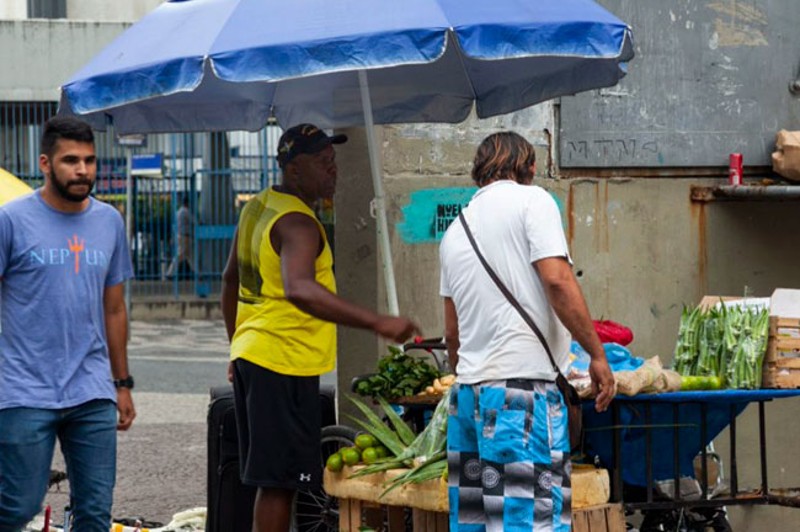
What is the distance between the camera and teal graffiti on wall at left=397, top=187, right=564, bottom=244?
8.15m

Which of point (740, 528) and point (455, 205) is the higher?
point (455, 205)

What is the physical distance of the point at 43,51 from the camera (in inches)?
1073

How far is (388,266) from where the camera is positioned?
713 centimetres

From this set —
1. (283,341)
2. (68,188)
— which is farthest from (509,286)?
(68,188)

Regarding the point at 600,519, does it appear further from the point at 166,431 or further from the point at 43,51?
the point at 43,51

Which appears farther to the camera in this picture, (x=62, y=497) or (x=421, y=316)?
(x=62, y=497)

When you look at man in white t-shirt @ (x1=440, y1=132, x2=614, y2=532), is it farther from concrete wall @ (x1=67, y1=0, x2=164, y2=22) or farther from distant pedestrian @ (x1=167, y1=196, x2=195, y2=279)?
concrete wall @ (x1=67, y1=0, x2=164, y2=22)

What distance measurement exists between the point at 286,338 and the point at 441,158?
7.29 feet

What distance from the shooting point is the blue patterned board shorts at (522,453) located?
538cm

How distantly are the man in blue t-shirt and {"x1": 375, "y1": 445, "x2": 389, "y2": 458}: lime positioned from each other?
4.18ft

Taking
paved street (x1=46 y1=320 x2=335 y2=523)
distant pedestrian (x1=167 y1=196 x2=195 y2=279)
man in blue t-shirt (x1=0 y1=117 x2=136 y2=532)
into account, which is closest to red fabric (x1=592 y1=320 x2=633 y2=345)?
man in blue t-shirt (x1=0 y1=117 x2=136 y2=532)

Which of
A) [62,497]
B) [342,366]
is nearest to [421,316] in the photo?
[342,366]

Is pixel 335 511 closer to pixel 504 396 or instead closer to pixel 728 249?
pixel 504 396

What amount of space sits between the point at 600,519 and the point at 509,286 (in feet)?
3.59
